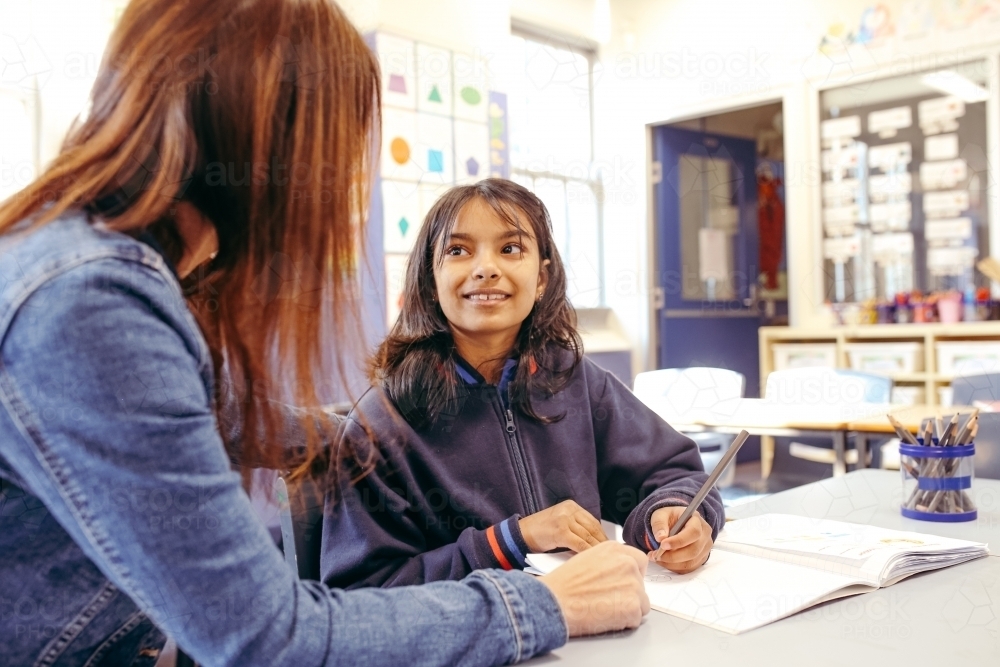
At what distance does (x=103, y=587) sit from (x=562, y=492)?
2.26 ft

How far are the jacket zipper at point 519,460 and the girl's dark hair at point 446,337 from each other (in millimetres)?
21

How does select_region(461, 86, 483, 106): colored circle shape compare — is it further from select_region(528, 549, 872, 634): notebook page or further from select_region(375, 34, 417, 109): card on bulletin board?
select_region(528, 549, 872, 634): notebook page

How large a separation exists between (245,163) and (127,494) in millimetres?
223

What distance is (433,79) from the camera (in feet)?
10.2

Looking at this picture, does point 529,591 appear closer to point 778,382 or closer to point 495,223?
point 495,223

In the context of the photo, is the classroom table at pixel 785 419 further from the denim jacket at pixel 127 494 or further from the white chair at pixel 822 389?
the denim jacket at pixel 127 494

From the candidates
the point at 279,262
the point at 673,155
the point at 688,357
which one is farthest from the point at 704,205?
the point at 279,262

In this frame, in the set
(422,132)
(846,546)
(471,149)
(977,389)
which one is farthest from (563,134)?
(846,546)

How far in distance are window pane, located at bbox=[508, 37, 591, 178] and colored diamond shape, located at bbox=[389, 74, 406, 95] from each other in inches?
17.2

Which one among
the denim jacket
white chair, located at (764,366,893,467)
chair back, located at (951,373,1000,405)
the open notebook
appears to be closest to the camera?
the denim jacket

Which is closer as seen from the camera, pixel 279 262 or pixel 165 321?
pixel 165 321

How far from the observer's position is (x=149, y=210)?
0.51 metres

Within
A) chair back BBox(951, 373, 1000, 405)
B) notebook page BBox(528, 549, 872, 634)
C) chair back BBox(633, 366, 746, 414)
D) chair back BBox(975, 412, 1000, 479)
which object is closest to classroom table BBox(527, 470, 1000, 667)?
notebook page BBox(528, 549, 872, 634)

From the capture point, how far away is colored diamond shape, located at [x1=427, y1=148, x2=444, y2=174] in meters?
3.05
